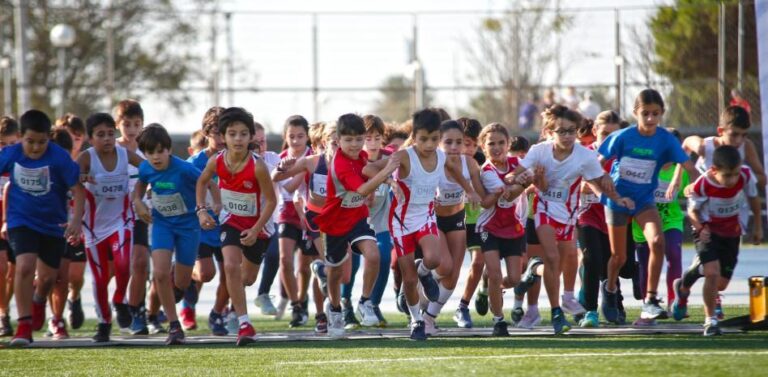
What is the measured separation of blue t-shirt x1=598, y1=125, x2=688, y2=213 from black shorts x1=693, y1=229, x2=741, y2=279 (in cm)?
77

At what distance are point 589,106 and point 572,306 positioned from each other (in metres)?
9.21

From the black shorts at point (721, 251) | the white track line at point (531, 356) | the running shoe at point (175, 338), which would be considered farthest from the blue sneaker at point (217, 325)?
the black shorts at point (721, 251)

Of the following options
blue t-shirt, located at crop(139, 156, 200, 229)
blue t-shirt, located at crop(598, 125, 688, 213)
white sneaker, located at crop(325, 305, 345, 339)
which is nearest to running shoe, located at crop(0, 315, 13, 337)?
blue t-shirt, located at crop(139, 156, 200, 229)

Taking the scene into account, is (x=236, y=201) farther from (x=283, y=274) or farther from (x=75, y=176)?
(x=283, y=274)

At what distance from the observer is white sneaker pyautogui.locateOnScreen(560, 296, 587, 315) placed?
10.7m

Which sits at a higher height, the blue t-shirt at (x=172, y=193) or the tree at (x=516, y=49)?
the tree at (x=516, y=49)

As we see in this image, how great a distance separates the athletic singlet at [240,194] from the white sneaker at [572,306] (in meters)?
2.93

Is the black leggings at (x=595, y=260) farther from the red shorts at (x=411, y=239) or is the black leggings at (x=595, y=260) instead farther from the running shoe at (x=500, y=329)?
the red shorts at (x=411, y=239)

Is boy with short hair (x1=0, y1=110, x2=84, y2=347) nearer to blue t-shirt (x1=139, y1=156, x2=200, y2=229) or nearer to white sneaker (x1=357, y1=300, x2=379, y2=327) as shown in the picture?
blue t-shirt (x1=139, y1=156, x2=200, y2=229)

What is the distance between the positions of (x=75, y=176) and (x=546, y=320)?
4.47m

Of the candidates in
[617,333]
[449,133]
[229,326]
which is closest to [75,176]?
[229,326]

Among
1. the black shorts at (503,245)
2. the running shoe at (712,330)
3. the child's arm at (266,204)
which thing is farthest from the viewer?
the black shorts at (503,245)

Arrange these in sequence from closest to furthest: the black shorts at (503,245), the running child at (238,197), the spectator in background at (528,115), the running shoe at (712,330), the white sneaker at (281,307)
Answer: the running shoe at (712,330)
the running child at (238,197)
the black shorts at (503,245)
the white sneaker at (281,307)
the spectator in background at (528,115)

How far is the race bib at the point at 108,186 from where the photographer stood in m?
10.4
